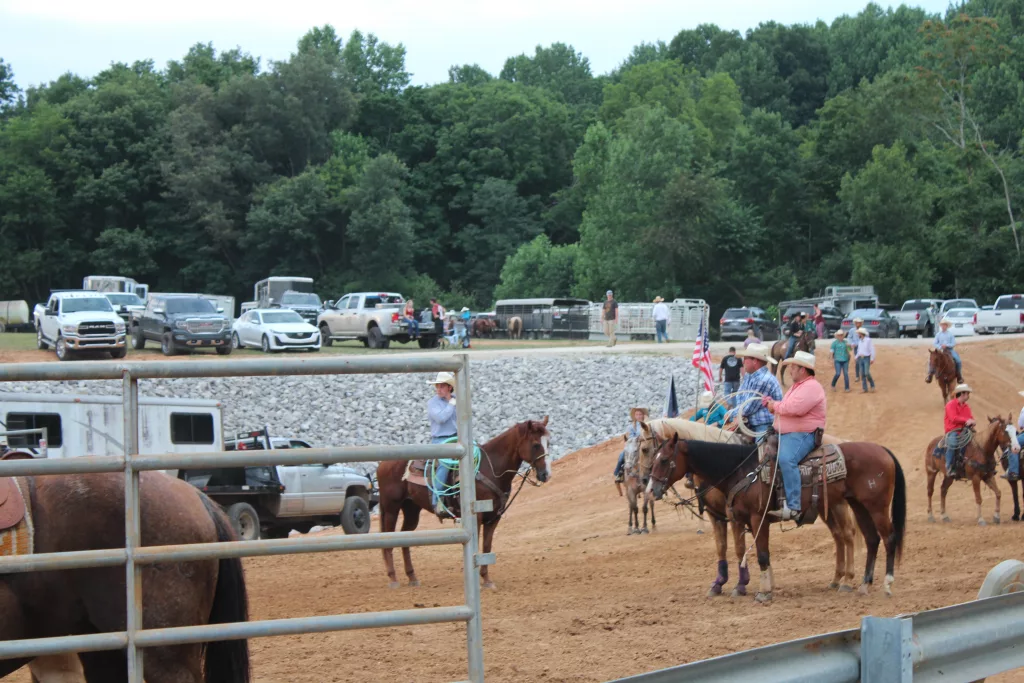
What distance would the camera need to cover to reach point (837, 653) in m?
4.63

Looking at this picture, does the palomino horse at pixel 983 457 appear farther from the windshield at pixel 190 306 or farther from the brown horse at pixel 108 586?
the windshield at pixel 190 306

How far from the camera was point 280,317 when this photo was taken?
1539 inches

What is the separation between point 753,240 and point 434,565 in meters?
56.4

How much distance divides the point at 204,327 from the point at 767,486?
27.5 m

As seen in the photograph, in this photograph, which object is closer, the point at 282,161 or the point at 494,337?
the point at 494,337

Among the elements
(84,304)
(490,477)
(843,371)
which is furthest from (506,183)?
(490,477)

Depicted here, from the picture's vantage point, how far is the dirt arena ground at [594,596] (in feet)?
29.4

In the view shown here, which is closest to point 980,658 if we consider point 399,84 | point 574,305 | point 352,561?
point 352,561

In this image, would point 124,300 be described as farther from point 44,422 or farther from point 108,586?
point 108,586

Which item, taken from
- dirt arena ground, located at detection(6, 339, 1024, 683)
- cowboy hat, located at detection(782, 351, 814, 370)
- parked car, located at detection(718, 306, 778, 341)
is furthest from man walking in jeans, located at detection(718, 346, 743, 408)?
parked car, located at detection(718, 306, 778, 341)

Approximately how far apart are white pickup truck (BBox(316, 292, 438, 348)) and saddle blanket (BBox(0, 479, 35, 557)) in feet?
118

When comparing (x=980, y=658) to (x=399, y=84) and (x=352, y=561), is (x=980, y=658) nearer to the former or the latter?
(x=352, y=561)

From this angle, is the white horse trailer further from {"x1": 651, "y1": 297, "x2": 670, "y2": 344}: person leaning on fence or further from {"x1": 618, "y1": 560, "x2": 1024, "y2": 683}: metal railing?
{"x1": 651, "y1": 297, "x2": 670, "y2": 344}: person leaning on fence

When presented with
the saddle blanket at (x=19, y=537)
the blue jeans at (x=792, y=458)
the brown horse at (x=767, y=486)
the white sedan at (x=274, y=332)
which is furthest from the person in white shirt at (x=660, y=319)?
the saddle blanket at (x=19, y=537)
